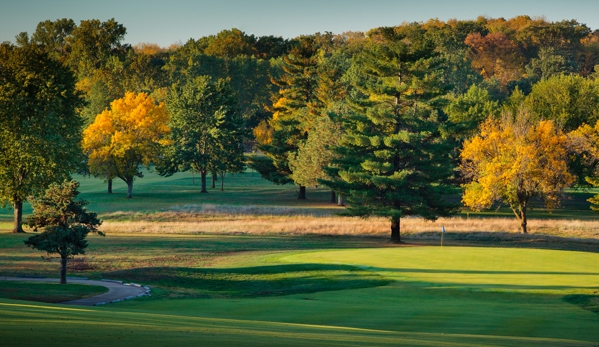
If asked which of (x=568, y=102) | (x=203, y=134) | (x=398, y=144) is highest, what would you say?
(x=568, y=102)

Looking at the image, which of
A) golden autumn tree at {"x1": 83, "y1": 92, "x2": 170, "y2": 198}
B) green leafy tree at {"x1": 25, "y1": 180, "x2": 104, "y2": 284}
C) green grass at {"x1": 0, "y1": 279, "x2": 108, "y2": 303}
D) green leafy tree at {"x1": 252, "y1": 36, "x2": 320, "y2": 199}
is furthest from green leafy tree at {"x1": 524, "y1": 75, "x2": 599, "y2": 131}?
green grass at {"x1": 0, "y1": 279, "x2": 108, "y2": 303}

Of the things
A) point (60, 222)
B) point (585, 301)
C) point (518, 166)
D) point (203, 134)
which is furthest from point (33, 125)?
point (585, 301)

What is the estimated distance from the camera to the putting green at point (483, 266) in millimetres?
27938

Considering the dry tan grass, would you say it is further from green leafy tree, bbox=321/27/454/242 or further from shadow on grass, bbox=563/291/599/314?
shadow on grass, bbox=563/291/599/314

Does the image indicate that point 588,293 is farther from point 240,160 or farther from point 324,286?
point 240,160

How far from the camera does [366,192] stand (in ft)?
180

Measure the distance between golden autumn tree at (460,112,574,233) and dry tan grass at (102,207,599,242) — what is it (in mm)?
A: 2145

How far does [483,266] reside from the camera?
33.0m

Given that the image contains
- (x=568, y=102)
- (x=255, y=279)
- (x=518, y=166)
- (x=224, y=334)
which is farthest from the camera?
(x=568, y=102)

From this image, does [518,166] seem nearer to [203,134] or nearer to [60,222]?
[60,222]

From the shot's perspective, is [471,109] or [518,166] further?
[471,109]

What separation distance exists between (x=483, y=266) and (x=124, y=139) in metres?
57.9

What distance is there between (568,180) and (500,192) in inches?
245

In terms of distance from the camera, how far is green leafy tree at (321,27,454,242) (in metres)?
54.2
